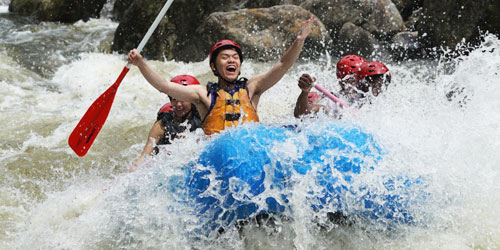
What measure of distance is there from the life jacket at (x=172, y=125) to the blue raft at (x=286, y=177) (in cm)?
125

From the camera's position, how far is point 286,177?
10.0 ft

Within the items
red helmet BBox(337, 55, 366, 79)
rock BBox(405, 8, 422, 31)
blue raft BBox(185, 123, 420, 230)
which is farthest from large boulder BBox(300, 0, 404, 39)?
blue raft BBox(185, 123, 420, 230)

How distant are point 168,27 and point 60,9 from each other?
4986 mm

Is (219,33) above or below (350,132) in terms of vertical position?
below

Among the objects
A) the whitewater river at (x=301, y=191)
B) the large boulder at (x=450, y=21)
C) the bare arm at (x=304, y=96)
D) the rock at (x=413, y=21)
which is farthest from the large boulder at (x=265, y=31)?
the bare arm at (x=304, y=96)

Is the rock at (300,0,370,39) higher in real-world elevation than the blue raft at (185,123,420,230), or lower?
lower

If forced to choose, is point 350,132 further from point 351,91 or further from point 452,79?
point 452,79

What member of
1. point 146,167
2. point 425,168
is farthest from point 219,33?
point 425,168

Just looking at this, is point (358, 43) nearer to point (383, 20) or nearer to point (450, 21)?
point (383, 20)

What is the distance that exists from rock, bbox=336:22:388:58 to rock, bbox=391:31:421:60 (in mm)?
252

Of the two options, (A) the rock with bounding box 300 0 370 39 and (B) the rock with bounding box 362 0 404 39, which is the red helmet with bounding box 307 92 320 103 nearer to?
(A) the rock with bounding box 300 0 370 39

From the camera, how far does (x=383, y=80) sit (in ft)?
15.4

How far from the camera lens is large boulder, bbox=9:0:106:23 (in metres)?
14.4

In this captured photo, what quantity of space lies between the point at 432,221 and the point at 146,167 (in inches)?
74.9
